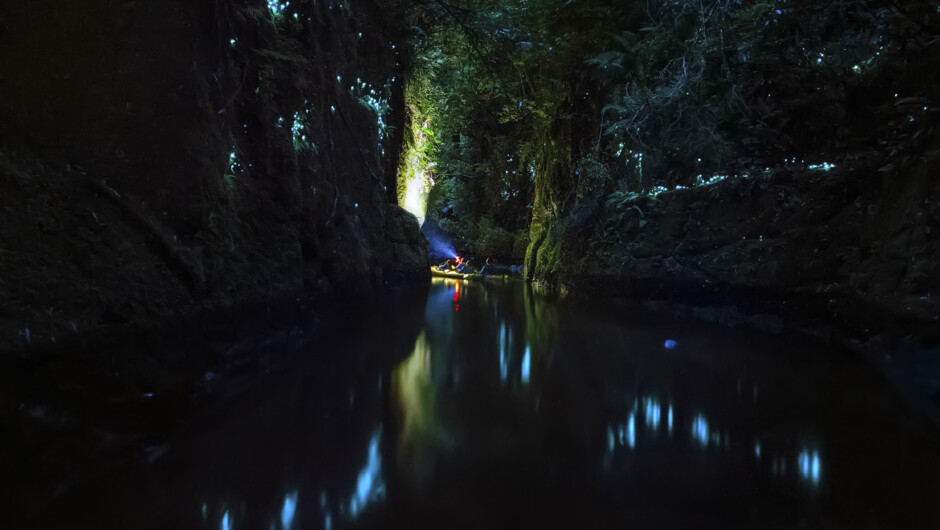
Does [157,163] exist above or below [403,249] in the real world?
above

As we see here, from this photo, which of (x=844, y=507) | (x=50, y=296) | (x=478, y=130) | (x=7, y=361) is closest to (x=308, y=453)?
(x=7, y=361)

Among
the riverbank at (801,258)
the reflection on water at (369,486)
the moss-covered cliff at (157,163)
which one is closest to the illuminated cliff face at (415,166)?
the riverbank at (801,258)

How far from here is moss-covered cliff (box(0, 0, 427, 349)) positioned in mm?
2514

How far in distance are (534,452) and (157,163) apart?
3.31 metres

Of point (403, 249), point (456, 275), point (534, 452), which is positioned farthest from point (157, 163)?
point (456, 275)

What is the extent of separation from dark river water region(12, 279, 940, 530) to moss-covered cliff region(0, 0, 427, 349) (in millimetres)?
1009

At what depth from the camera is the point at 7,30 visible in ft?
8.45

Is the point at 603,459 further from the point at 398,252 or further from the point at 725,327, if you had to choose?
the point at 398,252

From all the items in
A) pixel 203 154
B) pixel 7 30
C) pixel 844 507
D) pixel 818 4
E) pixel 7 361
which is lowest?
pixel 844 507

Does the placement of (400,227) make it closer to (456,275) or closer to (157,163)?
(456,275)

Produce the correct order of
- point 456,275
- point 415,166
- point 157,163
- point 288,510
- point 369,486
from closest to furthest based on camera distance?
point 288,510, point 369,486, point 157,163, point 415,166, point 456,275

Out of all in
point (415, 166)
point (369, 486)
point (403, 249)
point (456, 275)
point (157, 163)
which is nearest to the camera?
point (369, 486)

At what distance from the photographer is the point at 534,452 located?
7.68 ft

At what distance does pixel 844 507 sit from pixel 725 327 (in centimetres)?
438
